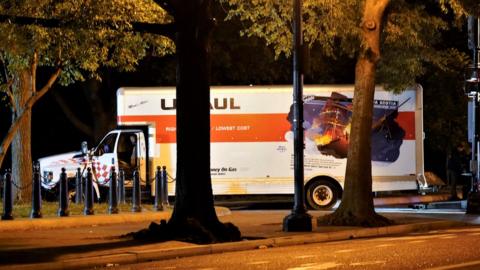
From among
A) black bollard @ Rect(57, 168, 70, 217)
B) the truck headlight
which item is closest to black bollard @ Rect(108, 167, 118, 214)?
black bollard @ Rect(57, 168, 70, 217)

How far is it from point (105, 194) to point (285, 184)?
5.75 metres

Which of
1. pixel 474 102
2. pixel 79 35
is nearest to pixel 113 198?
pixel 79 35

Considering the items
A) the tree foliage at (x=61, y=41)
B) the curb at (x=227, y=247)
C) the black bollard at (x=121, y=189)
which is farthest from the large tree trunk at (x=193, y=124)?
the black bollard at (x=121, y=189)

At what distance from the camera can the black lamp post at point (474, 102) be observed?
72.1 feet

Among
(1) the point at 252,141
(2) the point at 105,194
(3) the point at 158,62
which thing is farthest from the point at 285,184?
(3) the point at 158,62

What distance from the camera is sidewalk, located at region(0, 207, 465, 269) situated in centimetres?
1276

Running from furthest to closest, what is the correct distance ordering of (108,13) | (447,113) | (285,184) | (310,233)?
(447,113) → (285,184) → (108,13) → (310,233)

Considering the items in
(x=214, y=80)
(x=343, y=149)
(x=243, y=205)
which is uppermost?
(x=214, y=80)

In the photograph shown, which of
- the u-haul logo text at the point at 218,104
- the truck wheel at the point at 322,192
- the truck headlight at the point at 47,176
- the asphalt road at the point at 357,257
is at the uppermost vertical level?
the u-haul logo text at the point at 218,104

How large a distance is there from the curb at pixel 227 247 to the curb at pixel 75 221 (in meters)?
5.03

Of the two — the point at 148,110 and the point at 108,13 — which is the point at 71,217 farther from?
the point at 148,110

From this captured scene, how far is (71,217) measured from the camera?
61.1 feet

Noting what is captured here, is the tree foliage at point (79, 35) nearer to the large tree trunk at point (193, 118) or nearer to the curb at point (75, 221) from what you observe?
the large tree trunk at point (193, 118)

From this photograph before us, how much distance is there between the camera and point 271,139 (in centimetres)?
2497
